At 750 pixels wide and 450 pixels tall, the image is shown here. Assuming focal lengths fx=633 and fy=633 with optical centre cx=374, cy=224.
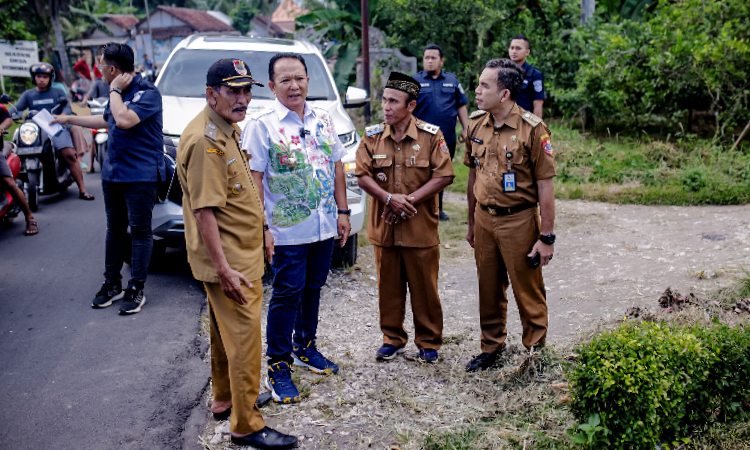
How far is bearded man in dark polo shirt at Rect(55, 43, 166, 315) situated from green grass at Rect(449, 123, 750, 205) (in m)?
5.40

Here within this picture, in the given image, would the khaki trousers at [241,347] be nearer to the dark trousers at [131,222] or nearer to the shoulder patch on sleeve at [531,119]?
the shoulder patch on sleeve at [531,119]

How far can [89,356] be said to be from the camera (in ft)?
14.5

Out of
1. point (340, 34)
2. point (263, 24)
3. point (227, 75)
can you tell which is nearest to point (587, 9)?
point (340, 34)

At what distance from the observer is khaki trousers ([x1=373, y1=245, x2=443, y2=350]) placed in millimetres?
4270

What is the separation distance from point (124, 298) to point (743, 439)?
4463mm

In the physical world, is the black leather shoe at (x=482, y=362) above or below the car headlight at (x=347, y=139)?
below

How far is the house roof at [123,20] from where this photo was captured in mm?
57434

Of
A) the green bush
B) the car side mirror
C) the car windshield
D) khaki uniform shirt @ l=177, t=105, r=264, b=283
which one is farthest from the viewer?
the car side mirror

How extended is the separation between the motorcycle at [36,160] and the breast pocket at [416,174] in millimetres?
6056

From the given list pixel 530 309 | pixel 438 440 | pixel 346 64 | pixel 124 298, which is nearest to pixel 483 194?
pixel 530 309

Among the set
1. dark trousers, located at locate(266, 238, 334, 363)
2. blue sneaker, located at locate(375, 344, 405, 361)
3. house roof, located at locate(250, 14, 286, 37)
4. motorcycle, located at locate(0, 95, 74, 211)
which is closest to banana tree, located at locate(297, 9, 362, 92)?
motorcycle, located at locate(0, 95, 74, 211)

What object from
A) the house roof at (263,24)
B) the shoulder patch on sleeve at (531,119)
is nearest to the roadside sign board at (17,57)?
the shoulder patch on sleeve at (531,119)

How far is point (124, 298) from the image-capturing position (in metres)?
5.26

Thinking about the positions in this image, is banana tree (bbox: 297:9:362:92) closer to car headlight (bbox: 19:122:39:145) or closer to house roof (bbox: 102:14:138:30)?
car headlight (bbox: 19:122:39:145)
